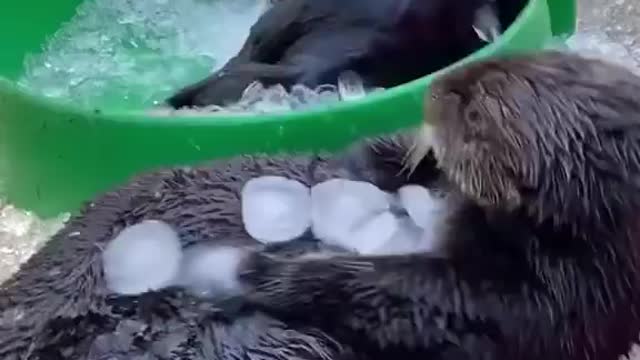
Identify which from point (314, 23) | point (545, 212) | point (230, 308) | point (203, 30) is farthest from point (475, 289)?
point (203, 30)

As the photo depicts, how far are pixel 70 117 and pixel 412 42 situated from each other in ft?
1.13

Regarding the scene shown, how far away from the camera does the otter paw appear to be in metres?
0.95

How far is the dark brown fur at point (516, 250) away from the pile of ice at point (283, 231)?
0.03m

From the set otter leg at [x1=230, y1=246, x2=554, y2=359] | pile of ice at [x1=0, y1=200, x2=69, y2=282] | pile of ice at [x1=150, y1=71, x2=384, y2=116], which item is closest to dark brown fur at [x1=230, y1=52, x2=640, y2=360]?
otter leg at [x1=230, y1=246, x2=554, y2=359]

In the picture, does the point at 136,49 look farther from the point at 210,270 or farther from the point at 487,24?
the point at 210,270

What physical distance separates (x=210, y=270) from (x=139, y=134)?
0.27m

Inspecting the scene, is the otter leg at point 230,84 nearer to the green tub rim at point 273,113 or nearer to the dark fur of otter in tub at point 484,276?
the green tub rim at point 273,113

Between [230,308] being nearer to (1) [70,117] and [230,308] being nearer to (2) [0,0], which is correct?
(1) [70,117]

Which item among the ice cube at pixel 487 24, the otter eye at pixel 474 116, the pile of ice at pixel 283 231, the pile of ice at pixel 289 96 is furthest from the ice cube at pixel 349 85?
the otter eye at pixel 474 116

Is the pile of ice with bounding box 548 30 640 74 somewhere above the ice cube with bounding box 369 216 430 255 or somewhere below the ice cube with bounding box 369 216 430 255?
above

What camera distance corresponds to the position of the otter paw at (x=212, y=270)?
95cm

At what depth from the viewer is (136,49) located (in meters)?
1.65

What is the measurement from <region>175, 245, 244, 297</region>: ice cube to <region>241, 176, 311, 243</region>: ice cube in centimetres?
3

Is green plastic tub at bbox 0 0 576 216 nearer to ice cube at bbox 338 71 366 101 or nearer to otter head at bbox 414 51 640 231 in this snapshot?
ice cube at bbox 338 71 366 101
